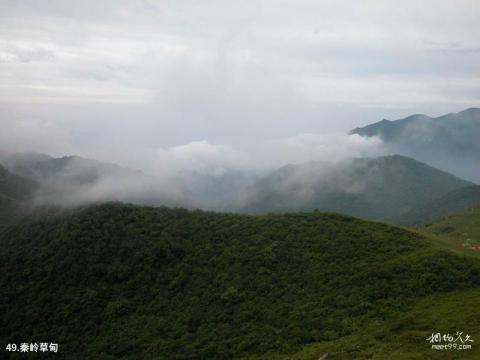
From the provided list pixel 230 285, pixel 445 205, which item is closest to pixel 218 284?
pixel 230 285

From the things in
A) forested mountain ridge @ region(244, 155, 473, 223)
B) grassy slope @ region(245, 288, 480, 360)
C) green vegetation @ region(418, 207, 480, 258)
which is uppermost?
forested mountain ridge @ region(244, 155, 473, 223)

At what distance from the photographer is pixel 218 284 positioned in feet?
120

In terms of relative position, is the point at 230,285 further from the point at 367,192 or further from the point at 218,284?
the point at 367,192

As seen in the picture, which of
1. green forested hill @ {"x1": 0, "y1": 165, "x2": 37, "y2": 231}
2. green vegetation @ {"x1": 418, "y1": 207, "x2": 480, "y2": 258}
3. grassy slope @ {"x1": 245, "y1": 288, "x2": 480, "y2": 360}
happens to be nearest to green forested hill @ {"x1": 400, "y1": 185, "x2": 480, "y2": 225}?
green vegetation @ {"x1": 418, "y1": 207, "x2": 480, "y2": 258}

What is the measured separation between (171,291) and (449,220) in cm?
4994

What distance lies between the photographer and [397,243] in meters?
36.3

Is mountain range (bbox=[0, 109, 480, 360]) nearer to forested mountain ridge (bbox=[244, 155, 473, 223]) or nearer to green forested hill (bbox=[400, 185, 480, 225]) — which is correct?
green forested hill (bbox=[400, 185, 480, 225])

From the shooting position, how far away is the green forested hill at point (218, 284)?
27.5 meters

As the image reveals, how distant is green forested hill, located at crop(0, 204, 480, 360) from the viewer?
90.2 feet

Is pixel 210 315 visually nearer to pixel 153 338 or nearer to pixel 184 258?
pixel 153 338

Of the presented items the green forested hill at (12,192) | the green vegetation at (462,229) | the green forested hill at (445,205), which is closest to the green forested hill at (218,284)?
the green vegetation at (462,229)

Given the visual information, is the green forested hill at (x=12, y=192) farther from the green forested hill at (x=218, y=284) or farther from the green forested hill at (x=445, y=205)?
the green forested hill at (x=445, y=205)

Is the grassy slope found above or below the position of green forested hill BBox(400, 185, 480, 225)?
below

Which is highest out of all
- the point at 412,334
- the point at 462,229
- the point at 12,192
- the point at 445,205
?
the point at 12,192
